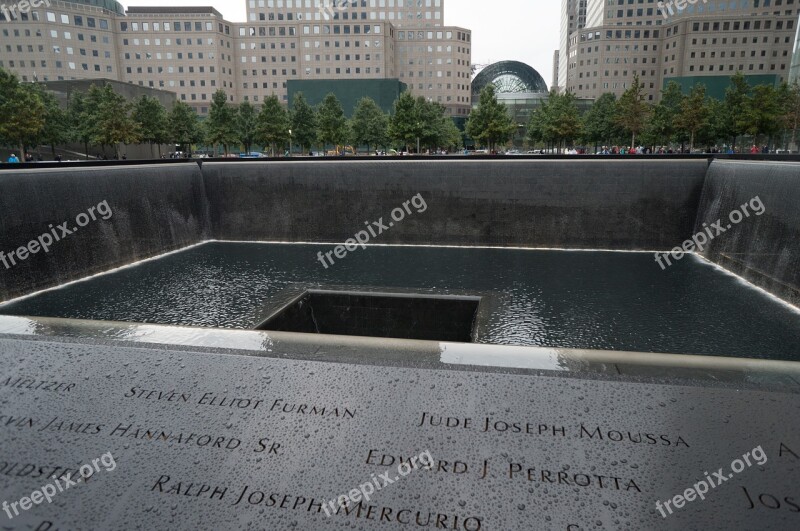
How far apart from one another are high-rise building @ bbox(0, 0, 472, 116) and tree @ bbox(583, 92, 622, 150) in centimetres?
4608

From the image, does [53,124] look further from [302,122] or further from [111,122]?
[302,122]

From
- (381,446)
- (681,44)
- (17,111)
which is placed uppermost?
(681,44)

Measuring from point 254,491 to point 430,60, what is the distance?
3740 inches

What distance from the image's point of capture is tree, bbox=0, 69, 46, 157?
30.2m

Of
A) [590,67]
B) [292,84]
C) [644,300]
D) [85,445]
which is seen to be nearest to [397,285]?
[644,300]

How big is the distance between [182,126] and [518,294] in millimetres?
40676

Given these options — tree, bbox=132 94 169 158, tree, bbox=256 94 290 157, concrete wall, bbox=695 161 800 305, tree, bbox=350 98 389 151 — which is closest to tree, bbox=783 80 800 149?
concrete wall, bbox=695 161 800 305

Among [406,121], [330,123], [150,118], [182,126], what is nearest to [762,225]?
[406,121]

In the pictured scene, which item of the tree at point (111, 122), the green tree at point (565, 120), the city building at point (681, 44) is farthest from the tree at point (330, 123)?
the city building at point (681, 44)

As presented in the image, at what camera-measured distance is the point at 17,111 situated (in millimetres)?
30344

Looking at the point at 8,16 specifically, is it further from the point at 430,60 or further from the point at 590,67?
the point at 590,67

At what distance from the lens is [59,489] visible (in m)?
2.60

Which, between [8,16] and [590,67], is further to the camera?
[590,67]

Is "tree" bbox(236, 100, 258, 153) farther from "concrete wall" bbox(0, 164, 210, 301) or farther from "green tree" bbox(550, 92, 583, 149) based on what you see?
"concrete wall" bbox(0, 164, 210, 301)
